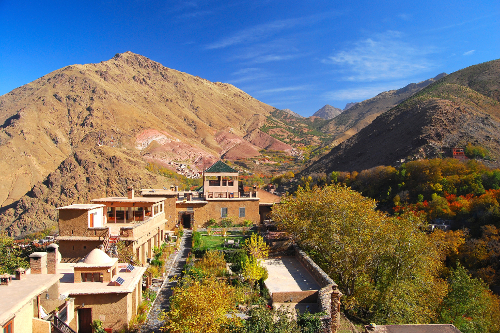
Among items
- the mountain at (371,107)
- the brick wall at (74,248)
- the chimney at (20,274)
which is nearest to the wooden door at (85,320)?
the chimney at (20,274)

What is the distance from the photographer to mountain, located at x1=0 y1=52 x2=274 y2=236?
207ft

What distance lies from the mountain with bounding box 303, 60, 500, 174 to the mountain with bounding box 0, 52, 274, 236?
39387 millimetres

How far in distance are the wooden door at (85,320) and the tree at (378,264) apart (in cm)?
967

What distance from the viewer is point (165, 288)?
15109 millimetres

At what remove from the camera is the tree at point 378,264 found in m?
14.2

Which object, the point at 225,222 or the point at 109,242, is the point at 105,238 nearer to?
the point at 109,242

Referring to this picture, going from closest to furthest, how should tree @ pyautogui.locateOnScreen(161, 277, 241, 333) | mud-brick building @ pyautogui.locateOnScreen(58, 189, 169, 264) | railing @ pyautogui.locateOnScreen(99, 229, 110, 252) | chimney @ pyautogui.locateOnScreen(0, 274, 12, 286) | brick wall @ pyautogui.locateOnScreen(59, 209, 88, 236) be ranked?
tree @ pyautogui.locateOnScreen(161, 277, 241, 333) → chimney @ pyautogui.locateOnScreen(0, 274, 12, 286) → railing @ pyautogui.locateOnScreen(99, 229, 110, 252) → mud-brick building @ pyautogui.locateOnScreen(58, 189, 169, 264) → brick wall @ pyautogui.locateOnScreen(59, 209, 88, 236)

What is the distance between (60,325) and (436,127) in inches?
2122

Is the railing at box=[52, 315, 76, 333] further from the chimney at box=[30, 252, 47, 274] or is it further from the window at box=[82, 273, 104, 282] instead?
the window at box=[82, 273, 104, 282]

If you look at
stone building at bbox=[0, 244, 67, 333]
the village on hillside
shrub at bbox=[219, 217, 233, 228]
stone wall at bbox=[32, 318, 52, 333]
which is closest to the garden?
the village on hillside

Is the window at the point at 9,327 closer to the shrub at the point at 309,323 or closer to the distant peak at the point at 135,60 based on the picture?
the shrub at the point at 309,323

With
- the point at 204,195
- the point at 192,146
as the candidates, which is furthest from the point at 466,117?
the point at 192,146

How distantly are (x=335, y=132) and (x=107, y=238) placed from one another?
449 ft

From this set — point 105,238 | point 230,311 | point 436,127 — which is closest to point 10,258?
point 105,238
